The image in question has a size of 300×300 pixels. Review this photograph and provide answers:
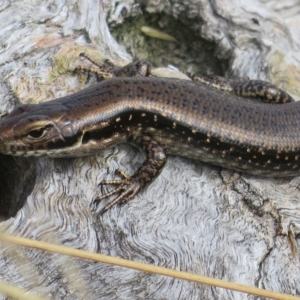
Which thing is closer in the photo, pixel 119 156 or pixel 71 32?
pixel 119 156

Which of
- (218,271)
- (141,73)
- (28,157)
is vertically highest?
(141,73)

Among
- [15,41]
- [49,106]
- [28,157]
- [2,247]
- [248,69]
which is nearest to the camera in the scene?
[2,247]

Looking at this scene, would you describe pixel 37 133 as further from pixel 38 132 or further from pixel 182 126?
pixel 182 126

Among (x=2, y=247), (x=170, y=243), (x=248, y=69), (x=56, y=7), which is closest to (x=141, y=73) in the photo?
(x=56, y=7)

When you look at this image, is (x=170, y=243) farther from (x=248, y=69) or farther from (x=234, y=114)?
(x=248, y=69)

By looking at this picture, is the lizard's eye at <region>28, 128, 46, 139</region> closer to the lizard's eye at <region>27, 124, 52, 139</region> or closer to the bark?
the lizard's eye at <region>27, 124, 52, 139</region>

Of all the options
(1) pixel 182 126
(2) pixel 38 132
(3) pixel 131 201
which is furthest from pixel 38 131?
(1) pixel 182 126
